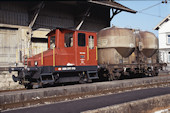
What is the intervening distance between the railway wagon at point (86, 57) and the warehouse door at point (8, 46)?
2.84 metres

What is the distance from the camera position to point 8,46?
43.2ft

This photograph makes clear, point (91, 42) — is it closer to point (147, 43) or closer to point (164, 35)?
point (147, 43)

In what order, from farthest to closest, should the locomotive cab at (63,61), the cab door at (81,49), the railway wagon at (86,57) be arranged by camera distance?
the cab door at (81,49)
the railway wagon at (86,57)
the locomotive cab at (63,61)

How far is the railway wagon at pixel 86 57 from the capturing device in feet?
33.2

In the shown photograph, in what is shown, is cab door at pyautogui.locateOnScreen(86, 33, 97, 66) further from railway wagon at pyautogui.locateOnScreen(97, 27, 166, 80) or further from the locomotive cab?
railway wagon at pyautogui.locateOnScreen(97, 27, 166, 80)

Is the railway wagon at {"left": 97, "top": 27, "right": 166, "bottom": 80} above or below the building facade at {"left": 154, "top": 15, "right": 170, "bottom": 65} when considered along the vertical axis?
below

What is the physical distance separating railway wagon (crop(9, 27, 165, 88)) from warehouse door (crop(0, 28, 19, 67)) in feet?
9.32

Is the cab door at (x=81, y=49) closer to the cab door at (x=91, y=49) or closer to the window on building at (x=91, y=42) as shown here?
the cab door at (x=91, y=49)

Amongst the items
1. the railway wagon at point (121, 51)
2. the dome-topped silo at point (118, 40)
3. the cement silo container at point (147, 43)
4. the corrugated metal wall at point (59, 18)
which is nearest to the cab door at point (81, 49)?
the corrugated metal wall at point (59, 18)

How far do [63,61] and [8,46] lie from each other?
17.0ft

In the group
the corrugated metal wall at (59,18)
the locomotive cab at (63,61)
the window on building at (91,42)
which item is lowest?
the locomotive cab at (63,61)

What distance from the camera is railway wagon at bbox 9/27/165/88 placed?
33.2 feet

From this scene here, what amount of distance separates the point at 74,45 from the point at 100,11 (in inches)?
341

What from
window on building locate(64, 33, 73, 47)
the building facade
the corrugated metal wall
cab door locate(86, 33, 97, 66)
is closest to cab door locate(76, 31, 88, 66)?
cab door locate(86, 33, 97, 66)
